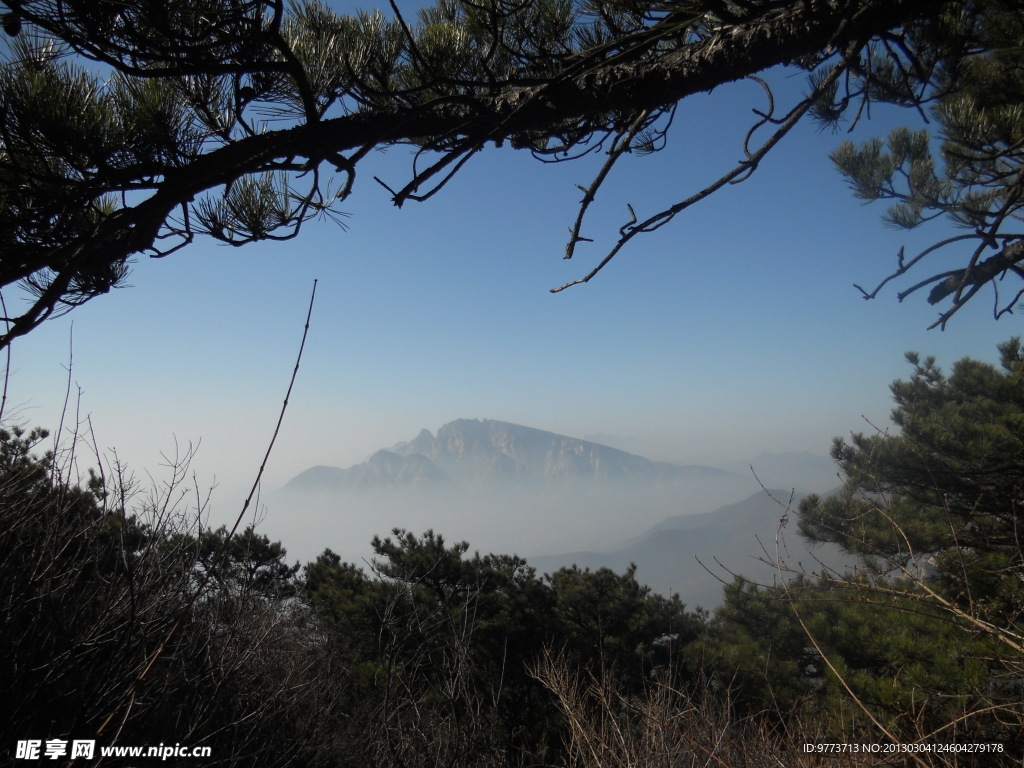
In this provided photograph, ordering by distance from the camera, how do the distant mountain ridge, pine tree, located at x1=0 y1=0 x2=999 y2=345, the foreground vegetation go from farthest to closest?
the distant mountain ridge, the foreground vegetation, pine tree, located at x1=0 y1=0 x2=999 y2=345

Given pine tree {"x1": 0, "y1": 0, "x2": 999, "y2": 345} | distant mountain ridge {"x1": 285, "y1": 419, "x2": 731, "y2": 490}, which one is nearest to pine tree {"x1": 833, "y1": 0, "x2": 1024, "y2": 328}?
pine tree {"x1": 0, "y1": 0, "x2": 999, "y2": 345}

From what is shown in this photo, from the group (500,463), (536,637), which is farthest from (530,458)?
(536,637)

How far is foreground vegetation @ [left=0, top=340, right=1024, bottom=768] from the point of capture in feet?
6.50

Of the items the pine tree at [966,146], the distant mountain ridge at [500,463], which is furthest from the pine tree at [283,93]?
the distant mountain ridge at [500,463]

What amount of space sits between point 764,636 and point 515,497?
4231 cm

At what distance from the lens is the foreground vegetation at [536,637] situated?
1.98 meters

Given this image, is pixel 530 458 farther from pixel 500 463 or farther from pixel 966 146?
pixel 966 146

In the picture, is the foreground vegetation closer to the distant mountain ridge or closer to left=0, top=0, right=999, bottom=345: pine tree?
left=0, top=0, right=999, bottom=345: pine tree

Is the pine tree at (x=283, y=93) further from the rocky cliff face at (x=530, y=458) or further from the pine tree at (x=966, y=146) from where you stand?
the rocky cliff face at (x=530, y=458)

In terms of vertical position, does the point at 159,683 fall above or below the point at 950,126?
below

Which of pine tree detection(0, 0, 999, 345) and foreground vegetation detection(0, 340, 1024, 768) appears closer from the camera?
pine tree detection(0, 0, 999, 345)

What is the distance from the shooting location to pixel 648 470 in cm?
5078

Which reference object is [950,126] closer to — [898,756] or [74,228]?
[898,756]

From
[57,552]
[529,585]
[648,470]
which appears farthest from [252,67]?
[648,470]
